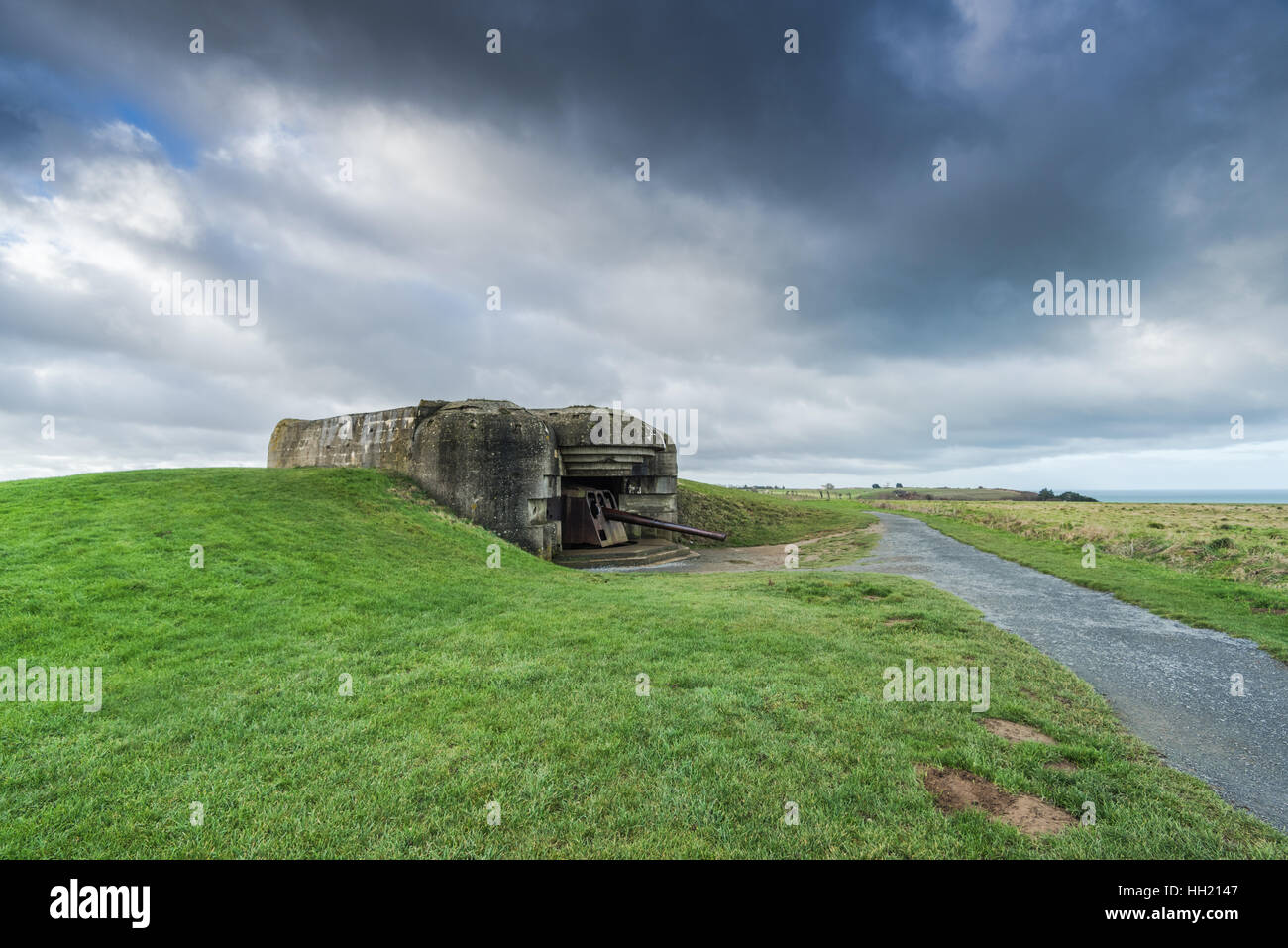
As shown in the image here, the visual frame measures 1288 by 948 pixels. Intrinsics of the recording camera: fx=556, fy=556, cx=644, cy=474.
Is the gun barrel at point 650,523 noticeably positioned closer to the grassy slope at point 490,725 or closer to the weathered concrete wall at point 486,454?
the weathered concrete wall at point 486,454

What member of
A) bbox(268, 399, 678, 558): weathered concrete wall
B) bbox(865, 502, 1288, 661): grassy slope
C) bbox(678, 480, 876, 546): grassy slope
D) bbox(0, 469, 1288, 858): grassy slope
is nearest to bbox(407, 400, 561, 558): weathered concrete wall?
bbox(268, 399, 678, 558): weathered concrete wall

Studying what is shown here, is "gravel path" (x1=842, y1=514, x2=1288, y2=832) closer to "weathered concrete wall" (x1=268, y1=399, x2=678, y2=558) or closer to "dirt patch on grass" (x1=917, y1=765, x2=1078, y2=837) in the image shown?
"dirt patch on grass" (x1=917, y1=765, x2=1078, y2=837)

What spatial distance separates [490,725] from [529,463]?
1479 centimetres

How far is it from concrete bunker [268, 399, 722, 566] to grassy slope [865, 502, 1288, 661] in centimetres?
1319

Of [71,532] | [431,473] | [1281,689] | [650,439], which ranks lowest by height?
[1281,689]

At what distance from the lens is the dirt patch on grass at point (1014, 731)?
506 centimetres

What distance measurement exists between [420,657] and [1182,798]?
24.1 feet

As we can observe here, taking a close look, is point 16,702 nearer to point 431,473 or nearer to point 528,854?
point 528,854

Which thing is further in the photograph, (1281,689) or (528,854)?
(1281,689)

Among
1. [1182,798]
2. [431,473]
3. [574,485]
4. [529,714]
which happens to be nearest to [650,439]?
[574,485]

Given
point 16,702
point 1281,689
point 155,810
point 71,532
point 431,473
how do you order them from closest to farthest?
point 155,810, point 16,702, point 1281,689, point 71,532, point 431,473

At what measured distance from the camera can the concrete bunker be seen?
18.8m

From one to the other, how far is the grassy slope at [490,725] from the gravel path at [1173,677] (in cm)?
44

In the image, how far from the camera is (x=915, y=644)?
25.9ft
